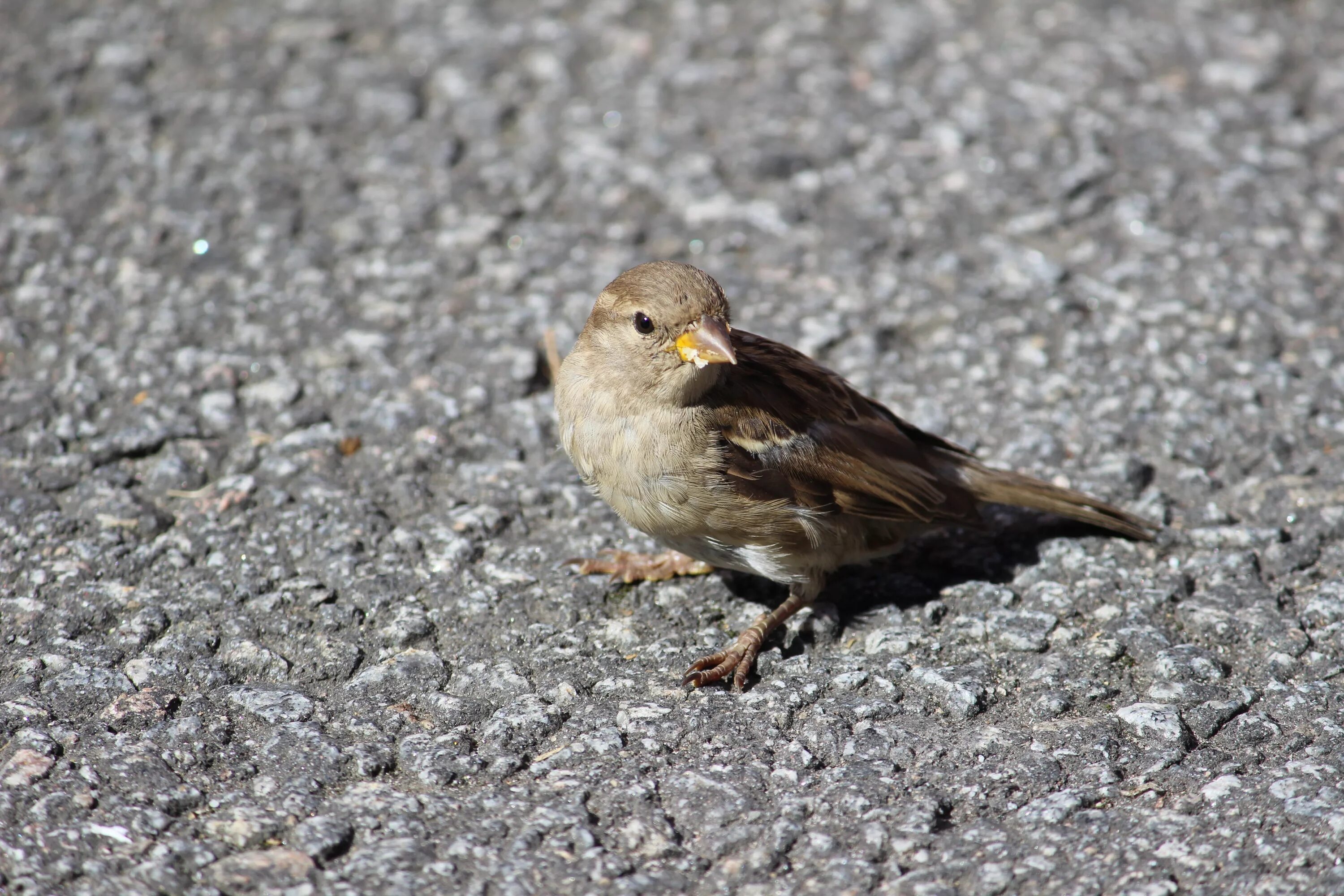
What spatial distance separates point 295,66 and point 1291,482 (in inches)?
209

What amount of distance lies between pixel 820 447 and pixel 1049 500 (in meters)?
0.90

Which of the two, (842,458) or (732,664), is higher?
(842,458)

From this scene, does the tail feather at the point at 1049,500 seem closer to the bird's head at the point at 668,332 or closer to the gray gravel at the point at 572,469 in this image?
the gray gravel at the point at 572,469

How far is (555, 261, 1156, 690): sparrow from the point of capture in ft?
12.7

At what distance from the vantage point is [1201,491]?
4.65 m

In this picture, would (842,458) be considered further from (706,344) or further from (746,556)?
(706,344)

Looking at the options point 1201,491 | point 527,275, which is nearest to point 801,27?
point 527,275

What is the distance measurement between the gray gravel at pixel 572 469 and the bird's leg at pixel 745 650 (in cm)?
6

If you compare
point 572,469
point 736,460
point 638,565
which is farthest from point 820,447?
point 572,469

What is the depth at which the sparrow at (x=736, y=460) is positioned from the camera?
12.7 ft

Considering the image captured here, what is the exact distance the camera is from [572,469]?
479 cm

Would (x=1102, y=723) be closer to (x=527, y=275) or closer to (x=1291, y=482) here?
(x=1291, y=482)

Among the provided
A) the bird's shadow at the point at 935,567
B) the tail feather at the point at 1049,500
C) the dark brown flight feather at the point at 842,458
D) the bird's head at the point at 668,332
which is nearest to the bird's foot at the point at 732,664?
the bird's shadow at the point at 935,567

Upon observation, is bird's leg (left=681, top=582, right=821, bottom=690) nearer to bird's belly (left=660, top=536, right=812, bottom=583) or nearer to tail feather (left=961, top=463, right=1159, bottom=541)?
bird's belly (left=660, top=536, right=812, bottom=583)
